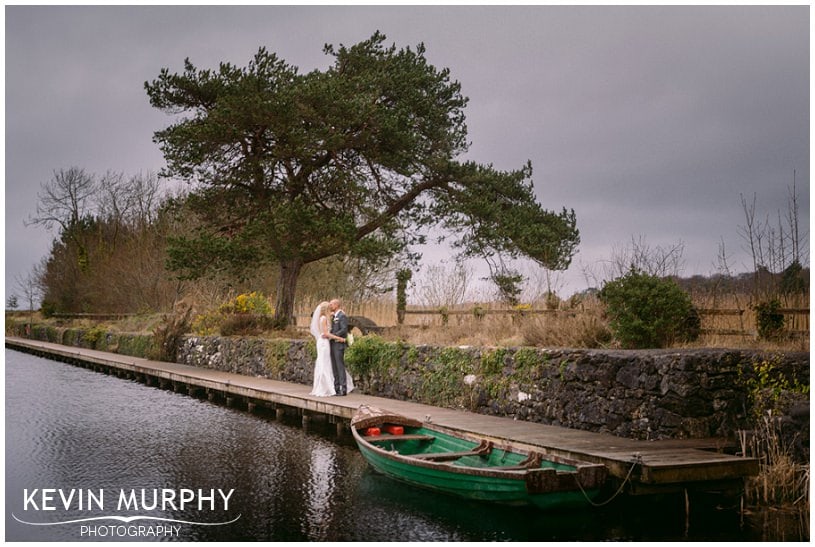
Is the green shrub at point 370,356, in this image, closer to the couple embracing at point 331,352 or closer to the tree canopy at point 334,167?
the couple embracing at point 331,352

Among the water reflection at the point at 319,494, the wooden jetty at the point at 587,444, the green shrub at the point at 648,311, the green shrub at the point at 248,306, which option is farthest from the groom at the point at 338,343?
the green shrub at the point at 248,306

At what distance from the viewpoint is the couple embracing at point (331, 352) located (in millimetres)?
13297

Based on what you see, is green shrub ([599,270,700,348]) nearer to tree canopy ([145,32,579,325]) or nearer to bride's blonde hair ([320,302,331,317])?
bride's blonde hair ([320,302,331,317])

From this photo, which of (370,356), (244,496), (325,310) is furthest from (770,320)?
(325,310)

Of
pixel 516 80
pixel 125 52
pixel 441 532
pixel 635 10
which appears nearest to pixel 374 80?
pixel 516 80

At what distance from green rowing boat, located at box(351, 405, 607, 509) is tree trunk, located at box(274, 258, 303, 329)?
1014 cm

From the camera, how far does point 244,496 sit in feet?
25.9

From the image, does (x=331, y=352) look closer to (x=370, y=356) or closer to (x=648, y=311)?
(x=370, y=356)

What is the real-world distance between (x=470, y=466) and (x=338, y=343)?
19.7ft

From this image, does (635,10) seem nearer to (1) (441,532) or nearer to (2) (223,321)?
(1) (441,532)

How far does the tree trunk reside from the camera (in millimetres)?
19562

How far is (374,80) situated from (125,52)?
8371mm

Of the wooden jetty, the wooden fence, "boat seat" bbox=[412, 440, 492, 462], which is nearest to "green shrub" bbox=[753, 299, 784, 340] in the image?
the wooden fence

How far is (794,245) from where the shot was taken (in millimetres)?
9461
